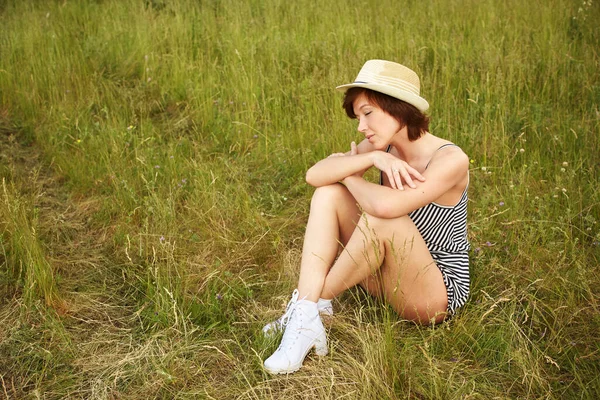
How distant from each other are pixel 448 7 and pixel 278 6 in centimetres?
165

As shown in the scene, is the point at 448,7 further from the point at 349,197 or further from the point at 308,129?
the point at 349,197

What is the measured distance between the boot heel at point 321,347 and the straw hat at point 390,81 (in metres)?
1.08

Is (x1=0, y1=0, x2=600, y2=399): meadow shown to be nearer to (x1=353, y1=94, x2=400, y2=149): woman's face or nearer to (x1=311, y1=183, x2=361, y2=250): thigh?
(x1=311, y1=183, x2=361, y2=250): thigh

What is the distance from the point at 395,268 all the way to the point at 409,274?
0.21ft

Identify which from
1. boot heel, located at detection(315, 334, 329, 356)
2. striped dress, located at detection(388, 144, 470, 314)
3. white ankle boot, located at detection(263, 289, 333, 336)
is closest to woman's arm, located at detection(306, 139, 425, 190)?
striped dress, located at detection(388, 144, 470, 314)

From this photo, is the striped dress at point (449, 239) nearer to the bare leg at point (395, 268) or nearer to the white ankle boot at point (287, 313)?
the bare leg at point (395, 268)

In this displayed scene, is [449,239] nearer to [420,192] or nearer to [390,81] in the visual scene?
[420,192]

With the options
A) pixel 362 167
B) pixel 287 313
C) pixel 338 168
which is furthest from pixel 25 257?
pixel 362 167

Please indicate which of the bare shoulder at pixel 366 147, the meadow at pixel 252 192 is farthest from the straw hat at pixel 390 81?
the meadow at pixel 252 192

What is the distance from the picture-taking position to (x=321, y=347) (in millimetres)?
2621

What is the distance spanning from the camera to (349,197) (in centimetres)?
287

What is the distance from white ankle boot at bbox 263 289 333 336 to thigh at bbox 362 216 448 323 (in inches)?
9.6

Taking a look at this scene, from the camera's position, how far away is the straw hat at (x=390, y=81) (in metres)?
2.65

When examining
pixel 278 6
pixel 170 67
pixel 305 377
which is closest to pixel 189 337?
pixel 305 377
